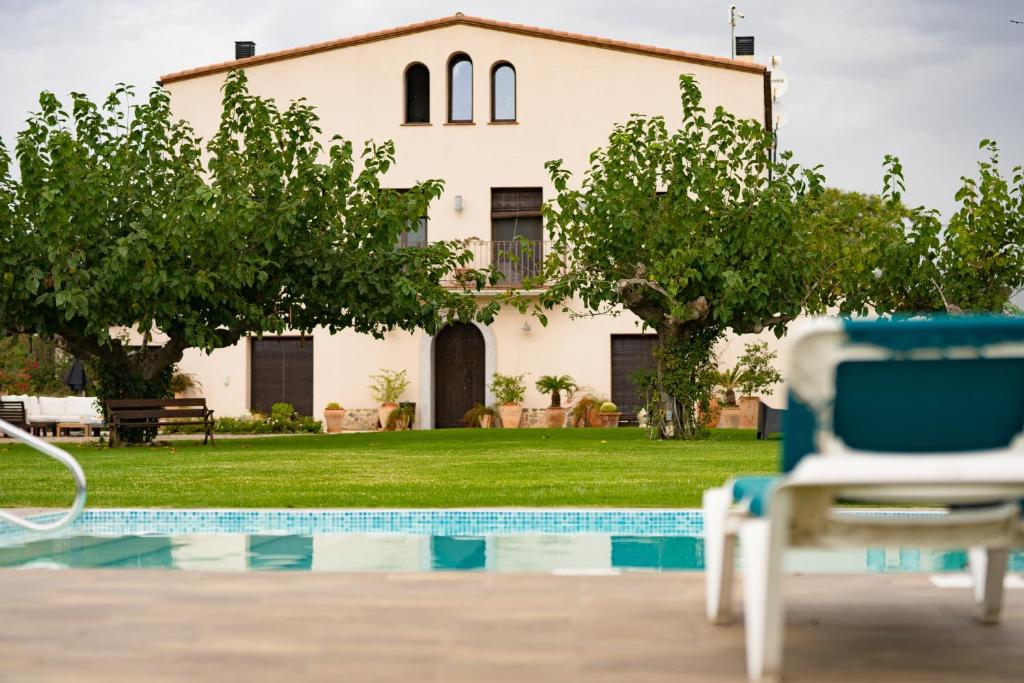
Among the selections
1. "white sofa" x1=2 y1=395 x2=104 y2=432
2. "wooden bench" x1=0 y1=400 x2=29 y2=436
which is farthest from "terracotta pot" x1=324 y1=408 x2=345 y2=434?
"wooden bench" x1=0 y1=400 x2=29 y2=436

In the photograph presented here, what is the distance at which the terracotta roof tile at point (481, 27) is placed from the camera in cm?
2567

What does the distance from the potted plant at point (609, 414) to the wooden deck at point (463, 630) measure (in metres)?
19.9

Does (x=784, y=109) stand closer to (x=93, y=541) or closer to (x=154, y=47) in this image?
(x=154, y=47)

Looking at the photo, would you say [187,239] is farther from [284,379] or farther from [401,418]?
[284,379]

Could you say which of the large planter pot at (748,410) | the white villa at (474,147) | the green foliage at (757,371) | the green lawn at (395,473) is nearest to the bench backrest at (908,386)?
the green lawn at (395,473)

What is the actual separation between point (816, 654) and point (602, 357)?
22.1 m

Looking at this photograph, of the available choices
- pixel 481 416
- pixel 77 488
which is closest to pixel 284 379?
pixel 481 416

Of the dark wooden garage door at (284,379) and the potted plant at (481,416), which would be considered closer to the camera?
the potted plant at (481,416)

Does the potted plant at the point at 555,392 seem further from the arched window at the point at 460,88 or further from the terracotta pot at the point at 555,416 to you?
the arched window at the point at 460,88

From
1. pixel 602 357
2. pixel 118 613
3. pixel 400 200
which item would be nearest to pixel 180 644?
pixel 118 613

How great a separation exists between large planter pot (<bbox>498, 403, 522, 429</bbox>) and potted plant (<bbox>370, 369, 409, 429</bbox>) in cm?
222

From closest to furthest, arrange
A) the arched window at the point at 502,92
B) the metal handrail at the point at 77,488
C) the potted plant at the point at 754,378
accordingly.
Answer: the metal handrail at the point at 77,488 < the potted plant at the point at 754,378 < the arched window at the point at 502,92

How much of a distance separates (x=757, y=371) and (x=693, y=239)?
7.51m

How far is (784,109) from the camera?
28141 mm
